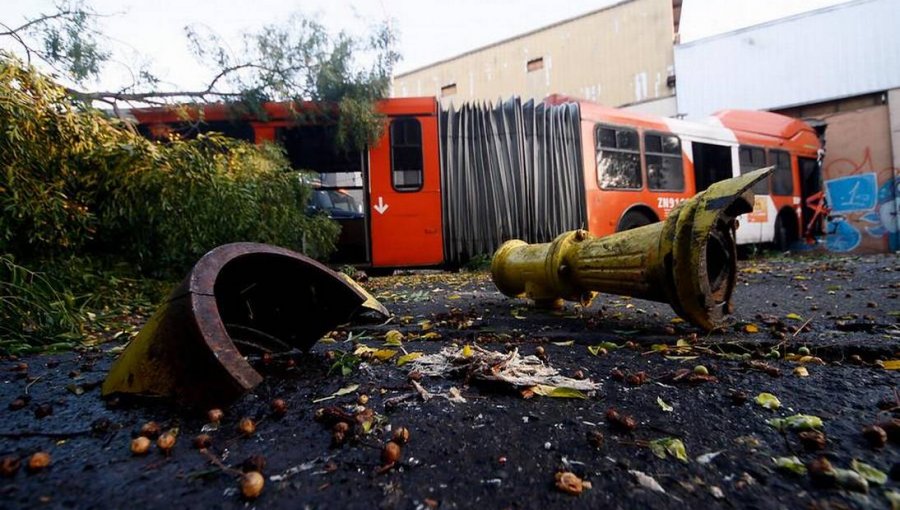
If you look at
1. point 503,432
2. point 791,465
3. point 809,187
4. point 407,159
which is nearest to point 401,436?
point 503,432

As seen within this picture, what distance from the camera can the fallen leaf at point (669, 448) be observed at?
109cm

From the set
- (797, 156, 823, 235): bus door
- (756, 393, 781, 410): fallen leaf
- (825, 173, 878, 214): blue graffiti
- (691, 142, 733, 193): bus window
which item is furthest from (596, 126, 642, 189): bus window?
(825, 173, 878, 214): blue graffiti

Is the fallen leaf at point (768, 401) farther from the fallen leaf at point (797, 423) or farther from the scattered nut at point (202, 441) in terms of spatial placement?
the scattered nut at point (202, 441)

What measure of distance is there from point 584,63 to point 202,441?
19.7 m

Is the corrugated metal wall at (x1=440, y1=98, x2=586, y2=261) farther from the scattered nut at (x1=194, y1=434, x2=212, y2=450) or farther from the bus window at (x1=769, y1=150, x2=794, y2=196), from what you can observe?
the scattered nut at (x1=194, y1=434, x2=212, y2=450)

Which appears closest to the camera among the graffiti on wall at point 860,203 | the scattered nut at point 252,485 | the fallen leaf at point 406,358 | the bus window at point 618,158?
the scattered nut at point 252,485

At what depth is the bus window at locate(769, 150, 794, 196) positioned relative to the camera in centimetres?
921

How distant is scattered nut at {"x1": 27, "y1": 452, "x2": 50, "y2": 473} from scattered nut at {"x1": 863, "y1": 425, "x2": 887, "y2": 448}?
2136mm

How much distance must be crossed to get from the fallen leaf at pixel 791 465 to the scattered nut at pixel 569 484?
50 centimetres

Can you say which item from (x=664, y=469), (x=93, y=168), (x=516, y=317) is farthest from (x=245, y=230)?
(x=664, y=469)

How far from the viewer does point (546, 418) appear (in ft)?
4.35

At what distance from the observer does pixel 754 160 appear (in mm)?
8797

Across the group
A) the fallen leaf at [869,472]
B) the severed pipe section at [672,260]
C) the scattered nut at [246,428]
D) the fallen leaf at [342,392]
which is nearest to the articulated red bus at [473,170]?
the severed pipe section at [672,260]

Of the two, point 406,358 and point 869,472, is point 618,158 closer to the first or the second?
point 406,358
